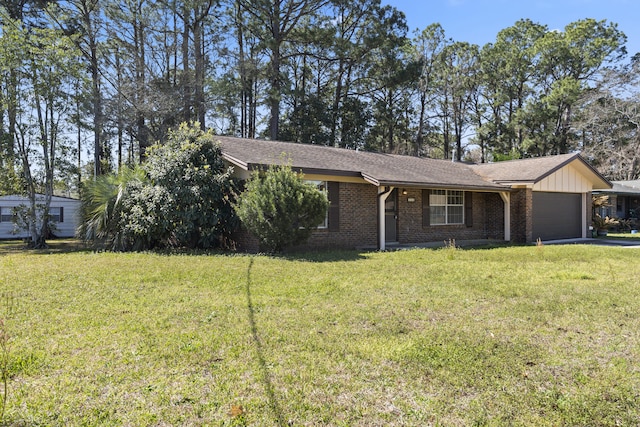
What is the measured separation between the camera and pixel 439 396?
10.1 ft

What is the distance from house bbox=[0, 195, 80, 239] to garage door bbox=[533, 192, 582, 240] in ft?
65.9

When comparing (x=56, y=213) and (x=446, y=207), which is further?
(x=56, y=213)

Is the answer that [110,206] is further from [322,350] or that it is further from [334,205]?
[322,350]

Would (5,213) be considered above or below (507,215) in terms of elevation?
above

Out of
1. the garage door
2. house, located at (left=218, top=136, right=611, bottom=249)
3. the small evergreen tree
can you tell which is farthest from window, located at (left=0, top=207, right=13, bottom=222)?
the garage door

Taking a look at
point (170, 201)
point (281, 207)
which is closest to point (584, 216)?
point (281, 207)

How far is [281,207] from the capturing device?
10336 mm

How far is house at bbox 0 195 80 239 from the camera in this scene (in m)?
20.2

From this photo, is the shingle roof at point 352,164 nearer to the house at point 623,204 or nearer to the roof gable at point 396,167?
the roof gable at point 396,167

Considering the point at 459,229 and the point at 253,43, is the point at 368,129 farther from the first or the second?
the point at 459,229

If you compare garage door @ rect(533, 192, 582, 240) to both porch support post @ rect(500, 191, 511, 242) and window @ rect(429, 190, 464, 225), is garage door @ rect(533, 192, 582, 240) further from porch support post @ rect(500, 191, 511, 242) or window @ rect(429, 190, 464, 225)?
window @ rect(429, 190, 464, 225)

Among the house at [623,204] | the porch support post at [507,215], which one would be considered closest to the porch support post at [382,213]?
the porch support post at [507,215]

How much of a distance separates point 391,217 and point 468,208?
12.3 feet

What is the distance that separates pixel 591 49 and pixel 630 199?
1276 cm
